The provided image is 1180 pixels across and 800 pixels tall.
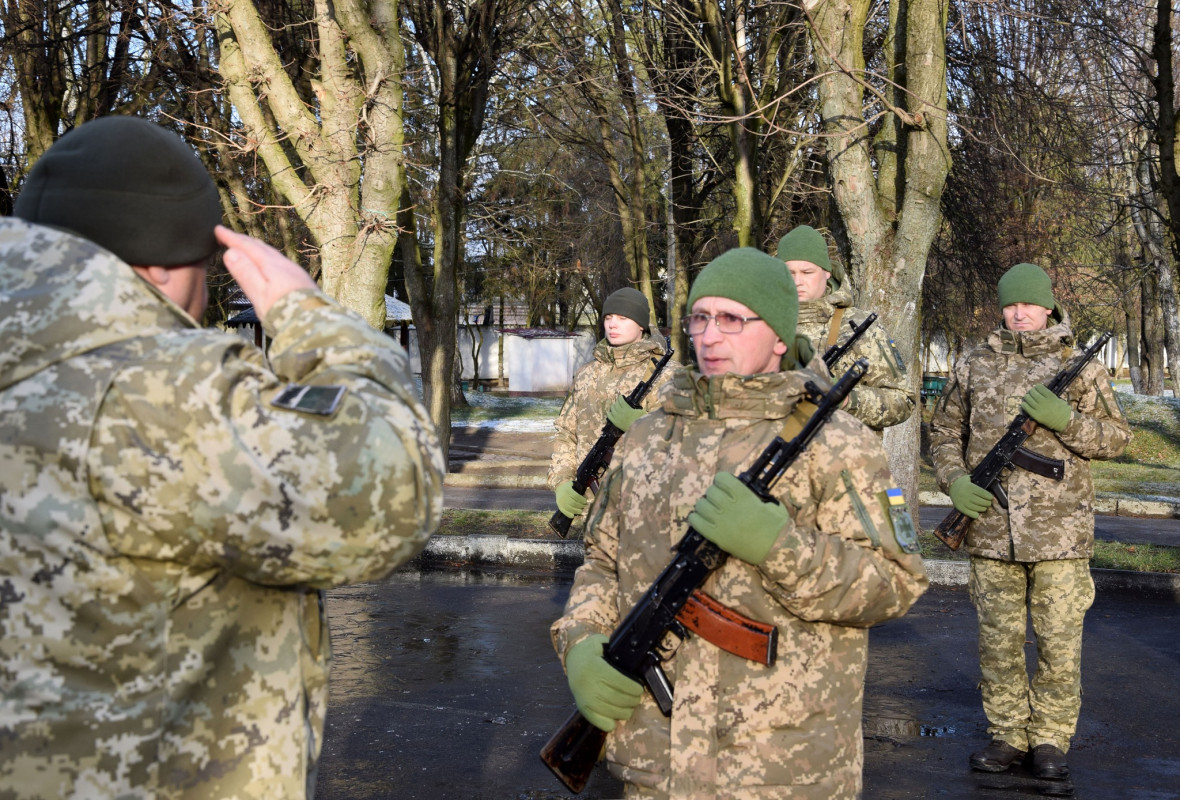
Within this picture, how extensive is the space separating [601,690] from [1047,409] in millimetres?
3475

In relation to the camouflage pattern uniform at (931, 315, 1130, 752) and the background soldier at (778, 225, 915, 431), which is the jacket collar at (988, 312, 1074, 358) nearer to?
the camouflage pattern uniform at (931, 315, 1130, 752)

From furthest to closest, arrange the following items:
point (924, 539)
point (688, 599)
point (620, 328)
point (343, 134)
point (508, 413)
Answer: point (508, 413), point (924, 539), point (343, 134), point (620, 328), point (688, 599)

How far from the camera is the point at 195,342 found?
1851mm

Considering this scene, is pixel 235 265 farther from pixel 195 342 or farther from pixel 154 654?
pixel 154 654

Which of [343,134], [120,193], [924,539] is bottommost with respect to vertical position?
[924,539]

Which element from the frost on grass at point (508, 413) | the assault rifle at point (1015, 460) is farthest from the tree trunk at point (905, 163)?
the frost on grass at point (508, 413)

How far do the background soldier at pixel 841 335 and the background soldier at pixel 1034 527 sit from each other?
0.42 meters

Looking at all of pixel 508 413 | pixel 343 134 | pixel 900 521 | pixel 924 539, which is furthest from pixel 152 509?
pixel 508 413

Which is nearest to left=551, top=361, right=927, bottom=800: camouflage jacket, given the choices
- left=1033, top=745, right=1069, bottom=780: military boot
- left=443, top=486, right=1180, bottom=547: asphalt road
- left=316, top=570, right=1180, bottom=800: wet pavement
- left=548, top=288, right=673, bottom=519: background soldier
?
left=316, top=570, right=1180, bottom=800: wet pavement

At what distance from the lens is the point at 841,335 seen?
6.46m

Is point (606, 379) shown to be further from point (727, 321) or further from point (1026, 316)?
point (727, 321)

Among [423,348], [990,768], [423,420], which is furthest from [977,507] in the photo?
[423,348]

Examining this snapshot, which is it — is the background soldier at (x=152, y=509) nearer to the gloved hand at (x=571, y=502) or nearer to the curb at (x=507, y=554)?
the gloved hand at (x=571, y=502)

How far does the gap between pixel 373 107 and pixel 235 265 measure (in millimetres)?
8301
